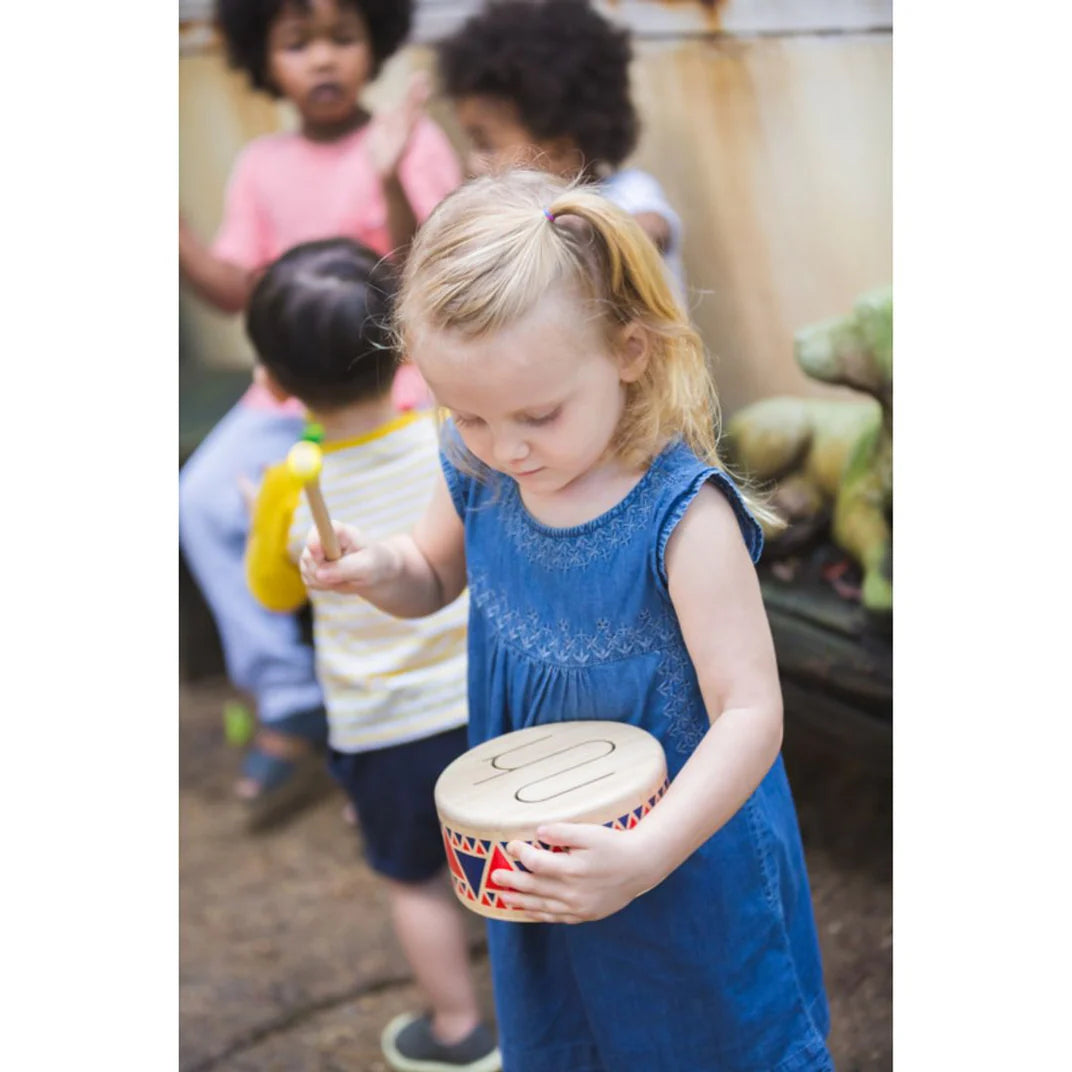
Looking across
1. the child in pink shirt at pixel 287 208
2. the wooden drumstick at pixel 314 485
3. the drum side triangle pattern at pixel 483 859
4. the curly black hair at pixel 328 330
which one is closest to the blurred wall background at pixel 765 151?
the child in pink shirt at pixel 287 208

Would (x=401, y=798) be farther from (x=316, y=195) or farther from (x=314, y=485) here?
(x=316, y=195)

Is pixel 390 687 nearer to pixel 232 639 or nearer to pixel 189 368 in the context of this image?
pixel 232 639

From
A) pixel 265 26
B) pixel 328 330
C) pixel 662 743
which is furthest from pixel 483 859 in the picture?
pixel 265 26

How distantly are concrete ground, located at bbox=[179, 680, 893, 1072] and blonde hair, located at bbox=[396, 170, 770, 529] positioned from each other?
819mm

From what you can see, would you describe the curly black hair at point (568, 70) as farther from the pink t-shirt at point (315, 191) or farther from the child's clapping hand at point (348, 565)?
the child's clapping hand at point (348, 565)

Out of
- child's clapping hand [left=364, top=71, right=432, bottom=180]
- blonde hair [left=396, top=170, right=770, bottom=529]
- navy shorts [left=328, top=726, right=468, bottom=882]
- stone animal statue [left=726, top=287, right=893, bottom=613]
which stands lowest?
navy shorts [left=328, top=726, right=468, bottom=882]

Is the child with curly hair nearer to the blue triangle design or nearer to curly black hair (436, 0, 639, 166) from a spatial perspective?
curly black hair (436, 0, 639, 166)

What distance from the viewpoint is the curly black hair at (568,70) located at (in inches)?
77.9

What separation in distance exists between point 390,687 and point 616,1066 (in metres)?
0.56

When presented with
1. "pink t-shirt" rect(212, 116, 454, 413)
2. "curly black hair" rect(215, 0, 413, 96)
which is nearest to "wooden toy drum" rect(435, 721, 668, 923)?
"pink t-shirt" rect(212, 116, 454, 413)

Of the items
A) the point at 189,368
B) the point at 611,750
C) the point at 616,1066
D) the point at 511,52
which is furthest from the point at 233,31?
the point at 616,1066

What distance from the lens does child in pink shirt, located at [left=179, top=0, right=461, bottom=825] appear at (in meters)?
2.09

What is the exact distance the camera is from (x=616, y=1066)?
118 centimetres

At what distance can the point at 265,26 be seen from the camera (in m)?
2.11
